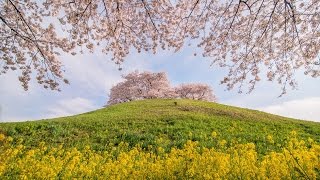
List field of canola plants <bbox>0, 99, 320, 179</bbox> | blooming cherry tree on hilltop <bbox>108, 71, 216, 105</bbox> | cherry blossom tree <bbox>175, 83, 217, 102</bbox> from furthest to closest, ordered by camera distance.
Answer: cherry blossom tree <bbox>175, 83, 217, 102</bbox> → blooming cherry tree on hilltop <bbox>108, 71, 216, 105</bbox> → field of canola plants <bbox>0, 99, 320, 179</bbox>

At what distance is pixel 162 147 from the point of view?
15.5 metres

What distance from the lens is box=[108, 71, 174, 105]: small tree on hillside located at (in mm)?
60094

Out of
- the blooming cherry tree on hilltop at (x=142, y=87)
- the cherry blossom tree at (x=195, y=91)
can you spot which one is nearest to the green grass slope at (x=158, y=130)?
the blooming cherry tree on hilltop at (x=142, y=87)

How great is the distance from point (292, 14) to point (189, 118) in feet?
54.1

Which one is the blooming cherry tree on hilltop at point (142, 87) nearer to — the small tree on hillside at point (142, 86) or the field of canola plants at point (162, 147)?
the small tree on hillside at point (142, 86)

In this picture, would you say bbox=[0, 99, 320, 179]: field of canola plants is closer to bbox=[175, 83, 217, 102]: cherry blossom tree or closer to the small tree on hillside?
the small tree on hillside

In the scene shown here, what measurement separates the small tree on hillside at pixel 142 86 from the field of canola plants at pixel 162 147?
24.7 m

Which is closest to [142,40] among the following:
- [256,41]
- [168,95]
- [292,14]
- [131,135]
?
[256,41]

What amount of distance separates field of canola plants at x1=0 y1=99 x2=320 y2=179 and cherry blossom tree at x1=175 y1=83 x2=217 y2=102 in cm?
3040

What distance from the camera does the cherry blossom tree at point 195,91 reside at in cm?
6538

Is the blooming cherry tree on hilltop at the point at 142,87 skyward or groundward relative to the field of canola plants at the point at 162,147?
skyward

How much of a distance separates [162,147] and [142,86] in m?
45.5

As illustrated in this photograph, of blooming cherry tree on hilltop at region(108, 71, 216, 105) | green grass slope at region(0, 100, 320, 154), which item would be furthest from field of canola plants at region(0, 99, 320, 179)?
blooming cherry tree on hilltop at region(108, 71, 216, 105)

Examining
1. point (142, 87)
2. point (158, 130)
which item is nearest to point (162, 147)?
point (158, 130)
